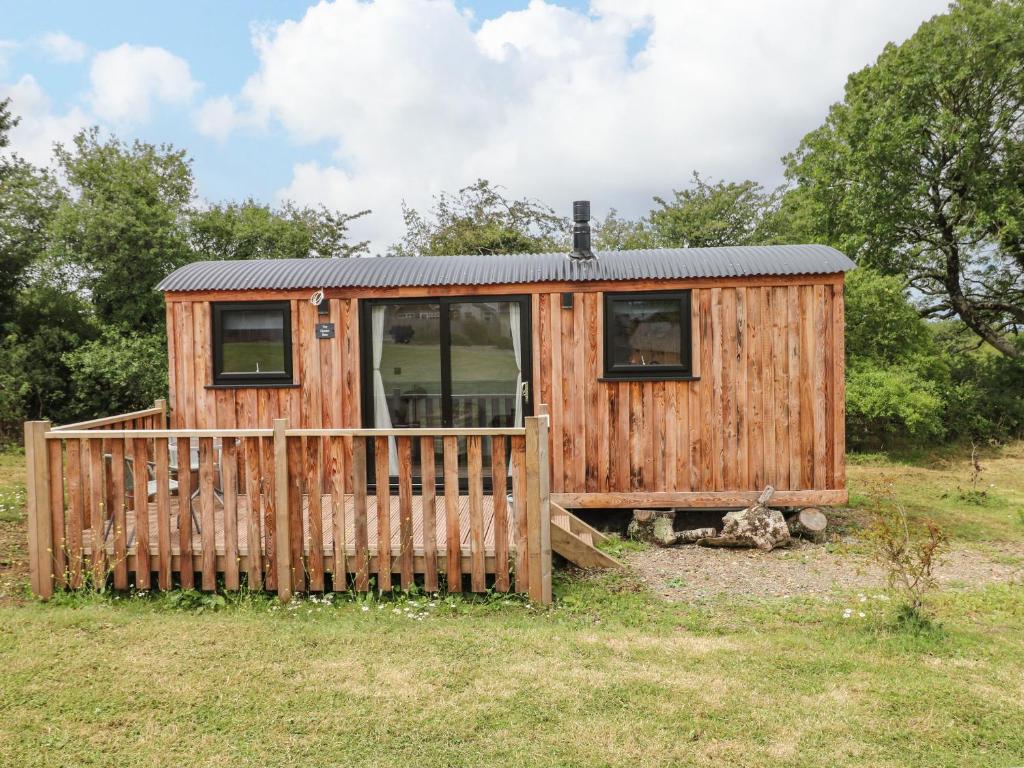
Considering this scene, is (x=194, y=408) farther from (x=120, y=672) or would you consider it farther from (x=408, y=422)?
(x=120, y=672)

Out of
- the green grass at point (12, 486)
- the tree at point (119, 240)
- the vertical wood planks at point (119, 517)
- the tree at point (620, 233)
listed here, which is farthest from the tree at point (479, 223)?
the vertical wood planks at point (119, 517)

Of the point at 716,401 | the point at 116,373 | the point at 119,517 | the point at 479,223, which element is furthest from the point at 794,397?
the point at 479,223

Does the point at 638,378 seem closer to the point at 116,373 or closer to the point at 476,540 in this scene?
the point at 476,540

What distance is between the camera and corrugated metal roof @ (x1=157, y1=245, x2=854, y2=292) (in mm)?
6180

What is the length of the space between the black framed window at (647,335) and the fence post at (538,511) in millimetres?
2167

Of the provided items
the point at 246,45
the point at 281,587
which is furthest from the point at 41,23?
the point at 281,587

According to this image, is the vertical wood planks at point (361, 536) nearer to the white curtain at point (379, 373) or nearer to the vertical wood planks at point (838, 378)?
the white curtain at point (379, 373)

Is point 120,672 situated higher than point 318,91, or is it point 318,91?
point 318,91

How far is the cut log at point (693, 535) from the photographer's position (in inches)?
247

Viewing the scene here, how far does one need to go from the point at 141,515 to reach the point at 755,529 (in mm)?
4844

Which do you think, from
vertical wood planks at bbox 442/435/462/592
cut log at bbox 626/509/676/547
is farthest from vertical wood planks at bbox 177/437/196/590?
cut log at bbox 626/509/676/547

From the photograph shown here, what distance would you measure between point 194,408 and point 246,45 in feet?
23.1

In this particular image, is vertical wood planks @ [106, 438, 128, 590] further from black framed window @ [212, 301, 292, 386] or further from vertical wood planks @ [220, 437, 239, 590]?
black framed window @ [212, 301, 292, 386]

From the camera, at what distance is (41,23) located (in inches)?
413
